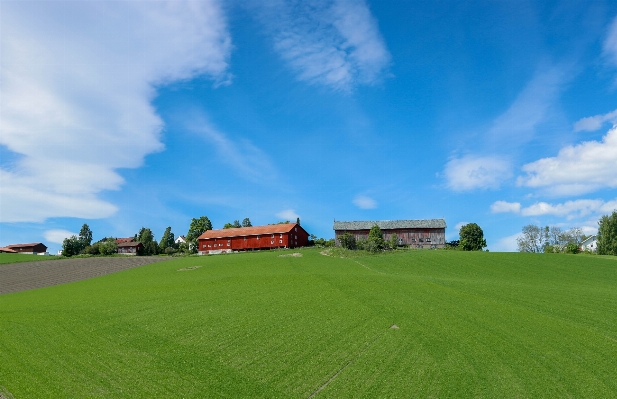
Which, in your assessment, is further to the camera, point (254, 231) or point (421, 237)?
point (254, 231)

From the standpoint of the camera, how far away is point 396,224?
302 ft

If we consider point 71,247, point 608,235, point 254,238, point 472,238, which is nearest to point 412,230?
point 472,238

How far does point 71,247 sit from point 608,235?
14099cm

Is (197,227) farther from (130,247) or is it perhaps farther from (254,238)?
(254,238)

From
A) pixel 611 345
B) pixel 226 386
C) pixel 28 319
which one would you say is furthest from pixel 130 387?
pixel 611 345

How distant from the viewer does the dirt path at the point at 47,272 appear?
5247 cm

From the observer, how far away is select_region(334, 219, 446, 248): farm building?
87.7 m

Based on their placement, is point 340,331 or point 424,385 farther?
point 340,331

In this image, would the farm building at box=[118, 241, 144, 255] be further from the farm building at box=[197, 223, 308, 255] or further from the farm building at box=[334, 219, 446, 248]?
the farm building at box=[334, 219, 446, 248]

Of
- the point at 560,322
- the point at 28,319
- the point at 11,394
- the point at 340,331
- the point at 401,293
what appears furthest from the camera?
the point at 401,293

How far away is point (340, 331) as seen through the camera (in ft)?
61.1

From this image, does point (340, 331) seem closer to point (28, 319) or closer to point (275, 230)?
point (28, 319)

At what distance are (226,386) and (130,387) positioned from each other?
3.41m

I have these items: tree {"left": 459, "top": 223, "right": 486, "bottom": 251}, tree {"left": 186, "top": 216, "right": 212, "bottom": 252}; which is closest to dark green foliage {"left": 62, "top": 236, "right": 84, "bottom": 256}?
tree {"left": 186, "top": 216, "right": 212, "bottom": 252}
